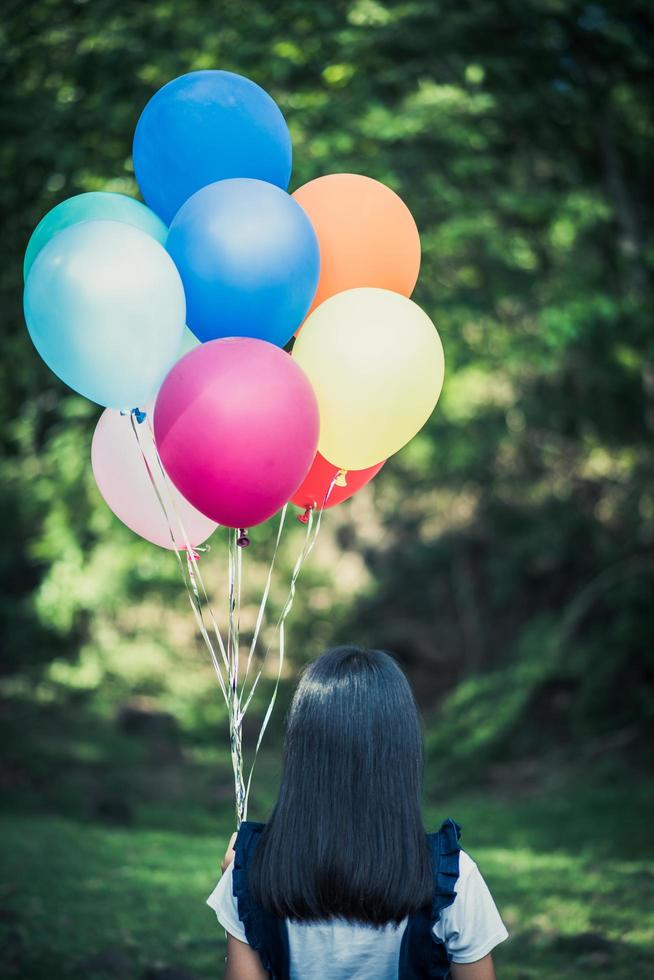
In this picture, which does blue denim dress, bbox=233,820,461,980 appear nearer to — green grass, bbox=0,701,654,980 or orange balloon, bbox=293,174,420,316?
orange balloon, bbox=293,174,420,316

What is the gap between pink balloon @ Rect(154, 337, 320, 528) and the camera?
6.96 feet

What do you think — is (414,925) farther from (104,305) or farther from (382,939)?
(104,305)

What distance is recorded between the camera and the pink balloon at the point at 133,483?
8.83 feet

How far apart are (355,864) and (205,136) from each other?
1944 millimetres

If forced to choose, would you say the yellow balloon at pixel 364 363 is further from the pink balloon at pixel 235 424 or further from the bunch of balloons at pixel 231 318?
the pink balloon at pixel 235 424

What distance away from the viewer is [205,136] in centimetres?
255

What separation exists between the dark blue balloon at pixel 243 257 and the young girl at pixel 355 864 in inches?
42.2

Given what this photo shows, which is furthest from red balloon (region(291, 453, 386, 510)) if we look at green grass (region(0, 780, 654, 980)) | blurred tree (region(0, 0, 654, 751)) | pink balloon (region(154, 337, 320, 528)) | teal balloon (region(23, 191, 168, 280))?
blurred tree (region(0, 0, 654, 751))

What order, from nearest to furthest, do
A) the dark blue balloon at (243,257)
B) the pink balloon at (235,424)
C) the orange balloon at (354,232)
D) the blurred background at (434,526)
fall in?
the pink balloon at (235,424)
the dark blue balloon at (243,257)
the orange balloon at (354,232)
the blurred background at (434,526)

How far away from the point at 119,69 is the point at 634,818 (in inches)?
211

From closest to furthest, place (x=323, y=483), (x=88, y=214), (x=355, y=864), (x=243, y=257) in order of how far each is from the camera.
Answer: (x=355, y=864) < (x=243, y=257) < (x=88, y=214) < (x=323, y=483)

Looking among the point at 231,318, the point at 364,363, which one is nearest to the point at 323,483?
the point at 364,363

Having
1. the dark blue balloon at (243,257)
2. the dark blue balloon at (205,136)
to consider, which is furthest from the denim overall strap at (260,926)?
the dark blue balloon at (205,136)

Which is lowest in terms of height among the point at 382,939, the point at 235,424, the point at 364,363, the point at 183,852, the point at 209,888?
the point at 183,852
